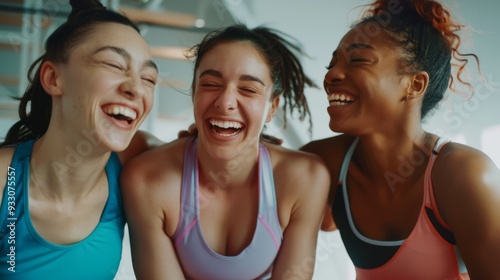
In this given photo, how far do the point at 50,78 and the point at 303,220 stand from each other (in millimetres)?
645

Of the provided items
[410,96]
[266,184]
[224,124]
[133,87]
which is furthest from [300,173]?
Result: [133,87]

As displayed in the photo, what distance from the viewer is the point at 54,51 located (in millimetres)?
1046

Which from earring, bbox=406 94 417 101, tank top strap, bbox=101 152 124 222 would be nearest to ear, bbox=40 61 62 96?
tank top strap, bbox=101 152 124 222

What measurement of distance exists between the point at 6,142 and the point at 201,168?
460mm

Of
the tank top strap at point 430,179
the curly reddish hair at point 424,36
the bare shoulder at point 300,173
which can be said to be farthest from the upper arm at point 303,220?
the curly reddish hair at point 424,36

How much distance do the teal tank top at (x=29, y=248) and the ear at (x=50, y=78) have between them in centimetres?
15

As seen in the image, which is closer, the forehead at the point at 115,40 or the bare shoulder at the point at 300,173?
the forehead at the point at 115,40

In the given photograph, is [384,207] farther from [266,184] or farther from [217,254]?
[217,254]

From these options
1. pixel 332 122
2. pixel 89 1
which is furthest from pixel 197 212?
pixel 89 1

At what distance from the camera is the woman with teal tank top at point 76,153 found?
0.99 m

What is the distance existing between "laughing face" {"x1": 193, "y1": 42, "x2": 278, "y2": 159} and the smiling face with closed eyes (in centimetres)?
20

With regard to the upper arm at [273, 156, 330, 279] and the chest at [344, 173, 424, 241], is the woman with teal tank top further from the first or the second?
the chest at [344, 173, 424, 241]

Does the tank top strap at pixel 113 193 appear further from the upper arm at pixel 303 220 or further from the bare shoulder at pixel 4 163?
the upper arm at pixel 303 220

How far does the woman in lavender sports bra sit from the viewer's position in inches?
42.7
